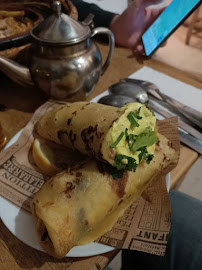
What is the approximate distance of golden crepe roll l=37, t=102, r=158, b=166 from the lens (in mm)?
608

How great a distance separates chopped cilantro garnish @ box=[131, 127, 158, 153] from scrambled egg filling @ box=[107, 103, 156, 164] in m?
0.01

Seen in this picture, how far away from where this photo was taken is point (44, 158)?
0.72 meters

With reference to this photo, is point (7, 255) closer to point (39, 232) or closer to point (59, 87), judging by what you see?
point (39, 232)

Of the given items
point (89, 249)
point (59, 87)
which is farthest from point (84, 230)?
point (59, 87)

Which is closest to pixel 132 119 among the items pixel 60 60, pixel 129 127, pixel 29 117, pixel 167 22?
pixel 129 127

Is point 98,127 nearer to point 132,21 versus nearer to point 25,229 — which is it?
point 25,229

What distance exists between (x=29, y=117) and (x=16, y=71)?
17 centimetres

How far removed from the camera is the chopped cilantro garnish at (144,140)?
61 centimetres

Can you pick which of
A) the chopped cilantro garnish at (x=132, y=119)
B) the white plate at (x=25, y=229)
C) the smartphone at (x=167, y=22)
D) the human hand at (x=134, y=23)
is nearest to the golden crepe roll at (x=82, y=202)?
the white plate at (x=25, y=229)

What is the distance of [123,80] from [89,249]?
742mm

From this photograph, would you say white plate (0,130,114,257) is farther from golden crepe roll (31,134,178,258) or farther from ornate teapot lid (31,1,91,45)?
ornate teapot lid (31,1,91,45)

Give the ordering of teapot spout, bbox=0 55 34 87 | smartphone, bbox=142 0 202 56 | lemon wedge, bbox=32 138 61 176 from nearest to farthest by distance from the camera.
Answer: lemon wedge, bbox=32 138 61 176 < teapot spout, bbox=0 55 34 87 < smartphone, bbox=142 0 202 56

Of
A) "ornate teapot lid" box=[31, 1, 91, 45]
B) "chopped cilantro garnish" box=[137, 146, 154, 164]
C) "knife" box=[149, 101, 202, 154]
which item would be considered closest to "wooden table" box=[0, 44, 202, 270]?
"knife" box=[149, 101, 202, 154]

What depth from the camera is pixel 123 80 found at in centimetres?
111
